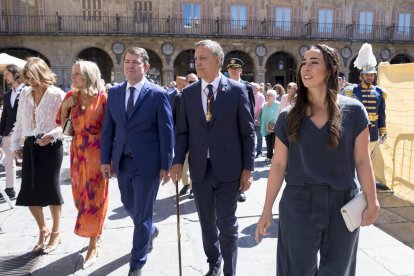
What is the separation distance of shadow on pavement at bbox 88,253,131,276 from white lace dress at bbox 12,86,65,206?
837 mm

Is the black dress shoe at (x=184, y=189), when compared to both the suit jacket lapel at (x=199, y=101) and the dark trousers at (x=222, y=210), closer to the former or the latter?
the dark trousers at (x=222, y=210)

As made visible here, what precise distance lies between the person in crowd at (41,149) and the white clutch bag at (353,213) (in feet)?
9.03

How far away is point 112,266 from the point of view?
3.43 m

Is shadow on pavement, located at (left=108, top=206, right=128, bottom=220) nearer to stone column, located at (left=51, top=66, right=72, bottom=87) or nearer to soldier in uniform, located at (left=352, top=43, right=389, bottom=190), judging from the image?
soldier in uniform, located at (left=352, top=43, right=389, bottom=190)

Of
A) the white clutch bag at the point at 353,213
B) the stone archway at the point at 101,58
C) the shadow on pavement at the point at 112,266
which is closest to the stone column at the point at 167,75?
the stone archway at the point at 101,58

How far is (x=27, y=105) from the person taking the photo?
3.77 m

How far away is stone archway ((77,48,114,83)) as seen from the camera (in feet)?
77.6

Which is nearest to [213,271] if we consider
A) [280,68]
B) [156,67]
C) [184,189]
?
[184,189]

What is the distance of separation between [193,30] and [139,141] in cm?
2061

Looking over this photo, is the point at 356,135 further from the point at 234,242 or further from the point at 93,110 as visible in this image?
the point at 93,110

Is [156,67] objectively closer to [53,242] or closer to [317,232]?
[53,242]

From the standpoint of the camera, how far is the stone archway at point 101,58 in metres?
23.7

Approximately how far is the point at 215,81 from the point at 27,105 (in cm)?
201

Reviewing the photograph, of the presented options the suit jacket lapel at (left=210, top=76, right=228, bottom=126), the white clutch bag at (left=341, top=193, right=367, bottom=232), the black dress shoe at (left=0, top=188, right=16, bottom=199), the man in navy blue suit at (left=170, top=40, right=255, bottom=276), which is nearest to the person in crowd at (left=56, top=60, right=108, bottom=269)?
the man in navy blue suit at (left=170, top=40, right=255, bottom=276)
